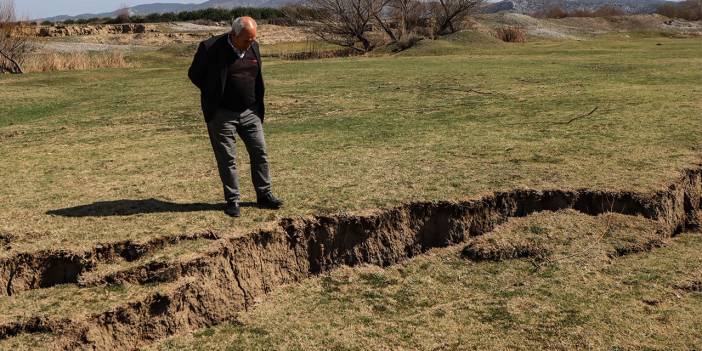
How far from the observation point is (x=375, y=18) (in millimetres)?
36656

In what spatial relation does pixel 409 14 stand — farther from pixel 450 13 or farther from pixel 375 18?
pixel 375 18

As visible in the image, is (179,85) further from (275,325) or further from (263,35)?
(263,35)

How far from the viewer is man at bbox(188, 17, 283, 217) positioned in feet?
16.7

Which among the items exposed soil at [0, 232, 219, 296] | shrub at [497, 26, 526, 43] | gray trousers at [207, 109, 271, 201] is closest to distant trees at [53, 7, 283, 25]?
shrub at [497, 26, 526, 43]

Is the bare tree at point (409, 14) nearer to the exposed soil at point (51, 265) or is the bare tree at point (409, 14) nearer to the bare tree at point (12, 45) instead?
the bare tree at point (12, 45)

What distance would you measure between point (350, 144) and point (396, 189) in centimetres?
237

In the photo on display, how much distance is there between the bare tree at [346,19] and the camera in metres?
35.5

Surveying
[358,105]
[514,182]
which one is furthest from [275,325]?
[358,105]

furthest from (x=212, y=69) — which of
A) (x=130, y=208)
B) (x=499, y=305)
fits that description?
(x=499, y=305)

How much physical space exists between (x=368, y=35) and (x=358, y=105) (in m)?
27.3

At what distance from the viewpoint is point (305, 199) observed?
566 centimetres

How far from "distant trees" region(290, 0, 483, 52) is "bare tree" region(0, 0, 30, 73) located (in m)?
15.5

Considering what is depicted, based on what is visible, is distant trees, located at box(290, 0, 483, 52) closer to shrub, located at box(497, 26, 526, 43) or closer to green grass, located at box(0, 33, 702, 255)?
shrub, located at box(497, 26, 526, 43)

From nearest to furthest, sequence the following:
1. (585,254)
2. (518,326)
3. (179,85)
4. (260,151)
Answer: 1. (518,326)
2. (585,254)
3. (260,151)
4. (179,85)
